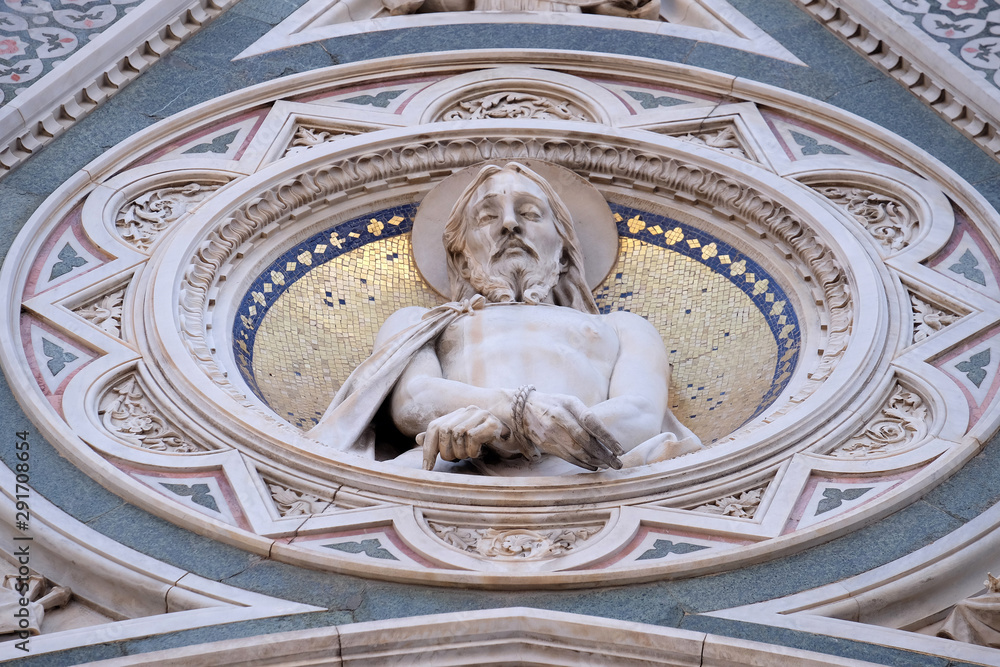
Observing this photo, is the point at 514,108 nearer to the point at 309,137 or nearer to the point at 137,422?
the point at 309,137

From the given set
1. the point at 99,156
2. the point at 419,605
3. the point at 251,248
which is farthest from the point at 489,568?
the point at 99,156

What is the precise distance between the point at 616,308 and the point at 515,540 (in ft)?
9.93

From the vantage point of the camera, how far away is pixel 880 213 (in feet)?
34.9

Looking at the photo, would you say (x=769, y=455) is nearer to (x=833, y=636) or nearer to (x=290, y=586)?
(x=833, y=636)

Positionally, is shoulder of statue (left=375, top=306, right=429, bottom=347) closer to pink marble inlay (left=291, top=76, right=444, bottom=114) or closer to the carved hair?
the carved hair

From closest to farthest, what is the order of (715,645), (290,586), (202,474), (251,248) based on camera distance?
(715,645)
(290,586)
(202,474)
(251,248)

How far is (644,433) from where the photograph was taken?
904cm

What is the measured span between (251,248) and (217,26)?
207 centimetres

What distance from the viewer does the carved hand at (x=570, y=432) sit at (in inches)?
330

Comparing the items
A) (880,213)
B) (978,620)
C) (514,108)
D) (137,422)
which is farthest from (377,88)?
(978,620)

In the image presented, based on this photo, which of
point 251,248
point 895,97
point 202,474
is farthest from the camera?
point 895,97

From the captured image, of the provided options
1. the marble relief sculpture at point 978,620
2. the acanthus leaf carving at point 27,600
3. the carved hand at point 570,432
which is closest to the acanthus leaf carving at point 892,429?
the carved hand at point 570,432

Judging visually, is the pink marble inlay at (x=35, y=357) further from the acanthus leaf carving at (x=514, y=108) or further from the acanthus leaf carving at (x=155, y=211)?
the acanthus leaf carving at (x=514, y=108)

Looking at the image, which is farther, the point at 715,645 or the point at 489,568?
the point at 489,568
